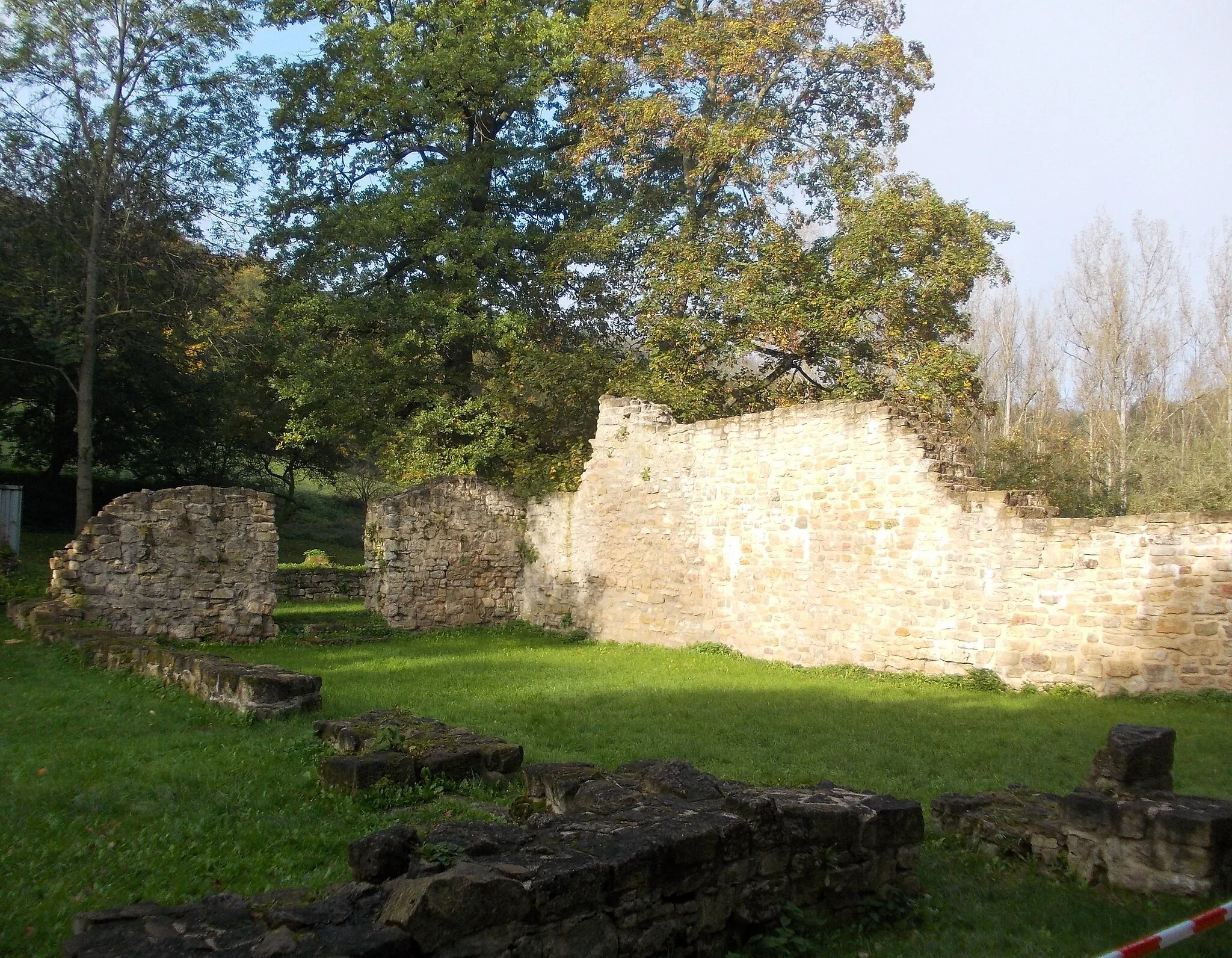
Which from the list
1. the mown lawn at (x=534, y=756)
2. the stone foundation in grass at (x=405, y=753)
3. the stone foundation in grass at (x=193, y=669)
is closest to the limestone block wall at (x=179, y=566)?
the stone foundation in grass at (x=193, y=669)

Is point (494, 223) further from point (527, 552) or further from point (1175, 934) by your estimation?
point (1175, 934)

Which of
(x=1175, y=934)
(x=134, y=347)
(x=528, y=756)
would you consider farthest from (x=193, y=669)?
(x=134, y=347)

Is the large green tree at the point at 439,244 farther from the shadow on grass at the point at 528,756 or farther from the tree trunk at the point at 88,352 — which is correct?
the shadow on grass at the point at 528,756

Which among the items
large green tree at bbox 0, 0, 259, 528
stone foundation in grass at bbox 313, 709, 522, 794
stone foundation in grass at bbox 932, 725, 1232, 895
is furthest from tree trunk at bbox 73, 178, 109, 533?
stone foundation in grass at bbox 932, 725, 1232, 895

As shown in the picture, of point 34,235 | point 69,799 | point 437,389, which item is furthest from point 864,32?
point 69,799

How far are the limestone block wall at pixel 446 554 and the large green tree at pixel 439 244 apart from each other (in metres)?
1.22

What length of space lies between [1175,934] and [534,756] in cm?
463

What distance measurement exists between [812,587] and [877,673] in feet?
5.23

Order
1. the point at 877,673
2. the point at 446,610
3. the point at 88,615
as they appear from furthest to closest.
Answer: the point at 446,610, the point at 88,615, the point at 877,673

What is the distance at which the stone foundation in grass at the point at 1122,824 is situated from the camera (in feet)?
14.8

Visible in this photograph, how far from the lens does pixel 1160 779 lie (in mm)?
5422

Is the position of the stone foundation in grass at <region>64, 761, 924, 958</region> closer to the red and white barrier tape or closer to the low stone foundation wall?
the red and white barrier tape

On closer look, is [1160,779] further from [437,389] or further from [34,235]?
[34,235]

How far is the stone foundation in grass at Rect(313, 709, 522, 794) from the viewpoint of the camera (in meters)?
6.02
